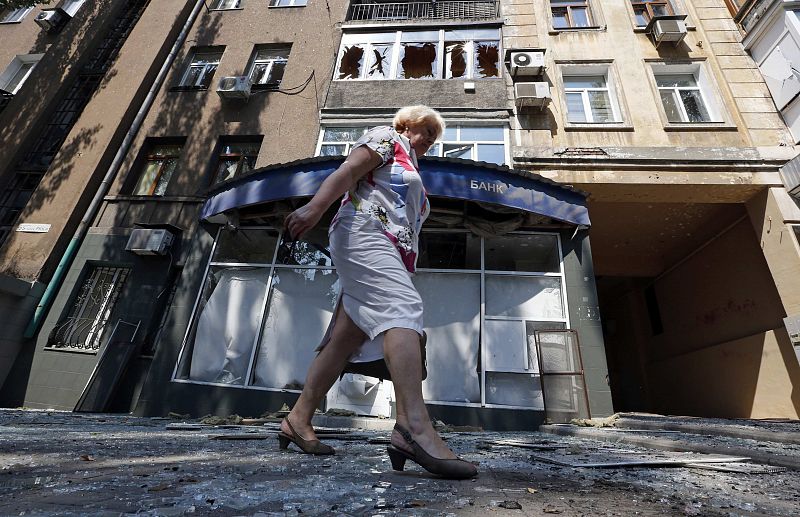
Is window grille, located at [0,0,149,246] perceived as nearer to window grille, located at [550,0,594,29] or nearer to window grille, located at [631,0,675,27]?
window grille, located at [550,0,594,29]

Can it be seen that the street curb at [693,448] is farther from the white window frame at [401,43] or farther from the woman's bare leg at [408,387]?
the white window frame at [401,43]

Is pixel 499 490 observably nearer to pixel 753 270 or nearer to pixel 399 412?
pixel 399 412

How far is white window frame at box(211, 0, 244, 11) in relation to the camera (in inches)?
473

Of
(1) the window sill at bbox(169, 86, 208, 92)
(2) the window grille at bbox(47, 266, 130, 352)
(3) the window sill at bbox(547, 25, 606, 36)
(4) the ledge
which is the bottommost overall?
(2) the window grille at bbox(47, 266, 130, 352)

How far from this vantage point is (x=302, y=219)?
178 centimetres

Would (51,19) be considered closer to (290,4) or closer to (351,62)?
(290,4)

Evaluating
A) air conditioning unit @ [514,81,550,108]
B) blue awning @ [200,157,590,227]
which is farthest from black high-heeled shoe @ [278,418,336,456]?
air conditioning unit @ [514,81,550,108]

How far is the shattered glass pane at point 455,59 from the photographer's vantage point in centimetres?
966

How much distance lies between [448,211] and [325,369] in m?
5.06

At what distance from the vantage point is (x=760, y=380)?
24.3 ft

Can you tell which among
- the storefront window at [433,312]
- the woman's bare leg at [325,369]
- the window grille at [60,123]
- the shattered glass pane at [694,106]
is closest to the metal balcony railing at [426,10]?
the shattered glass pane at [694,106]

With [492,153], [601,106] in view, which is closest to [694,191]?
[601,106]

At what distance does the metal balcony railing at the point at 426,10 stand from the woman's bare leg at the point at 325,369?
11.1 m

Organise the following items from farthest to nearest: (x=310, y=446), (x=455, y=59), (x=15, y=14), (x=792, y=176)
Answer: (x=15, y=14) → (x=455, y=59) → (x=792, y=176) → (x=310, y=446)
